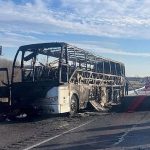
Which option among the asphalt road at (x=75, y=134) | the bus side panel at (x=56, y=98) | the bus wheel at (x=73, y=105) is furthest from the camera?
the bus wheel at (x=73, y=105)

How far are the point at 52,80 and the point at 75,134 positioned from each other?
4753 millimetres

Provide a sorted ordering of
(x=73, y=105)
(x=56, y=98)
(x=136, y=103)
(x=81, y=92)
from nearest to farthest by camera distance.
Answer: (x=56, y=98) < (x=73, y=105) < (x=81, y=92) < (x=136, y=103)

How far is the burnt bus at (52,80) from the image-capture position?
17.6 metres

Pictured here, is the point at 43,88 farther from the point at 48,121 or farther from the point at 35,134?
the point at 35,134

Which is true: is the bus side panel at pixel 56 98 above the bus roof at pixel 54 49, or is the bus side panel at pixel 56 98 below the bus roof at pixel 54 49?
below

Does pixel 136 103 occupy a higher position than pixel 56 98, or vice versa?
pixel 56 98

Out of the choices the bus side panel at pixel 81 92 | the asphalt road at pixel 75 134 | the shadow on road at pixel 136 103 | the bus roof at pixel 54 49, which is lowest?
the asphalt road at pixel 75 134

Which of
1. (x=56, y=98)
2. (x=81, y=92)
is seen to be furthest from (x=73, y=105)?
(x=56, y=98)

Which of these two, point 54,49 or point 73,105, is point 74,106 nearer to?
point 73,105

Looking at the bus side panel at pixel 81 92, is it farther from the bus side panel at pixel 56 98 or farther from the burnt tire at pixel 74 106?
the bus side panel at pixel 56 98

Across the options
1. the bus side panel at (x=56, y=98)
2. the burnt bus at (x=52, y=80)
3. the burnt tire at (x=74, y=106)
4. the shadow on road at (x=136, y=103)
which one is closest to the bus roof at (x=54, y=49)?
the burnt bus at (x=52, y=80)

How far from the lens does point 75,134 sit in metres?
13.2

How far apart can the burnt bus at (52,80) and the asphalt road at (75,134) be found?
65cm

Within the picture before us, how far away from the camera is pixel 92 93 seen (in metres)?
21.8
